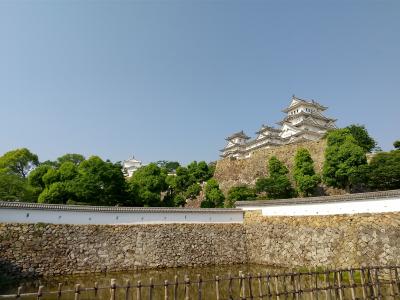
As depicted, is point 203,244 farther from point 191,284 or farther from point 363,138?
point 363,138

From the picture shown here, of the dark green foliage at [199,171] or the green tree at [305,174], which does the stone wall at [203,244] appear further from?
the dark green foliage at [199,171]

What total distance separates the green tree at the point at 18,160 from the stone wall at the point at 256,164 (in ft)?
57.4

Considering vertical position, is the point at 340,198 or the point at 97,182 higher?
the point at 97,182

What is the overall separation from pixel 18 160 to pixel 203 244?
68.3 feet

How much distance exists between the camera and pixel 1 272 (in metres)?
11.6

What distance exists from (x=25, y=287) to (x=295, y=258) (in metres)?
11.4

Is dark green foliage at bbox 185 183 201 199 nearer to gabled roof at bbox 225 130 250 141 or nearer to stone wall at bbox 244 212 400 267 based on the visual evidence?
stone wall at bbox 244 212 400 267

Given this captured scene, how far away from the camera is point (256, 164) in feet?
88.1

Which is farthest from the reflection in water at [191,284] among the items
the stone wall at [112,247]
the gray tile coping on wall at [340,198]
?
the gray tile coping on wall at [340,198]

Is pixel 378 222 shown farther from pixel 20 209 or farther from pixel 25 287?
pixel 20 209

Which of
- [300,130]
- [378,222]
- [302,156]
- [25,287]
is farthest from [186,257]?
[300,130]

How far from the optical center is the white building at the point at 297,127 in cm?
3181

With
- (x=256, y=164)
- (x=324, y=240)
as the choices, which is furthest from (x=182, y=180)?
(x=324, y=240)

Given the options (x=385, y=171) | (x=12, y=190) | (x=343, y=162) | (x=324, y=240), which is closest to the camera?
(x=324, y=240)
